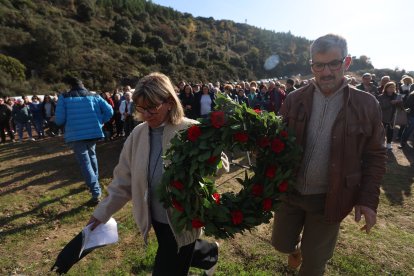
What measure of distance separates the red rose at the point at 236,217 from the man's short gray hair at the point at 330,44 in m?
1.34

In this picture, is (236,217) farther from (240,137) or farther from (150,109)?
(150,109)

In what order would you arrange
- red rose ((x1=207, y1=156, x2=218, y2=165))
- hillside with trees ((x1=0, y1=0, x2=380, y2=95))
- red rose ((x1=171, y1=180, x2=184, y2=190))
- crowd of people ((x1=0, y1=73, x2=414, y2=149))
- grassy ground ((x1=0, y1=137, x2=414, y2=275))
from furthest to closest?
hillside with trees ((x1=0, y1=0, x2=380, y2=95)) < crowd of people ((x1=0, y1=73, x2=414, y2=149)) < grassy ground ((x1=0, y1=137, x2=414, y2=275)) < red rose ((x1=207, y1=156, x2=218, y2=165)) < red rose ((x1=171, y1=180, x2=184, y2=190))

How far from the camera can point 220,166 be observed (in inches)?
107

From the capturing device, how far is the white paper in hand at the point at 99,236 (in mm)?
2633

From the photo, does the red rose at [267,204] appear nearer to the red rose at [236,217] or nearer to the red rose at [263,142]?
the red rose at [236,217]

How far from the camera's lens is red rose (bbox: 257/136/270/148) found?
8.79 ft

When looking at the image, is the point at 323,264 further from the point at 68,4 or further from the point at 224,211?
the point at 68,4

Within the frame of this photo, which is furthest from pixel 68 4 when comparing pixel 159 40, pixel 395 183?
pixel 395 183

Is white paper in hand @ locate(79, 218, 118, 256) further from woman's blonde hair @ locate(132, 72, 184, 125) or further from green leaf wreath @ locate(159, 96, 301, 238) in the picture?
woman's blonde hair @ locate(132, 72, 184, 125)

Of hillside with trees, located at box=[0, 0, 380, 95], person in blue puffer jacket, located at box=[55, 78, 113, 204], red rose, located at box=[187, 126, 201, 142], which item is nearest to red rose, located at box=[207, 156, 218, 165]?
red rose, located at box=[187, 126, 201, 142]

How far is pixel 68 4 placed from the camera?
48.1 m

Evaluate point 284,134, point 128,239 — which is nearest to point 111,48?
point 128,239

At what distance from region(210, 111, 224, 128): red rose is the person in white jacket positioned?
0.27 m

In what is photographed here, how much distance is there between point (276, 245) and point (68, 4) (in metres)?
53.1
